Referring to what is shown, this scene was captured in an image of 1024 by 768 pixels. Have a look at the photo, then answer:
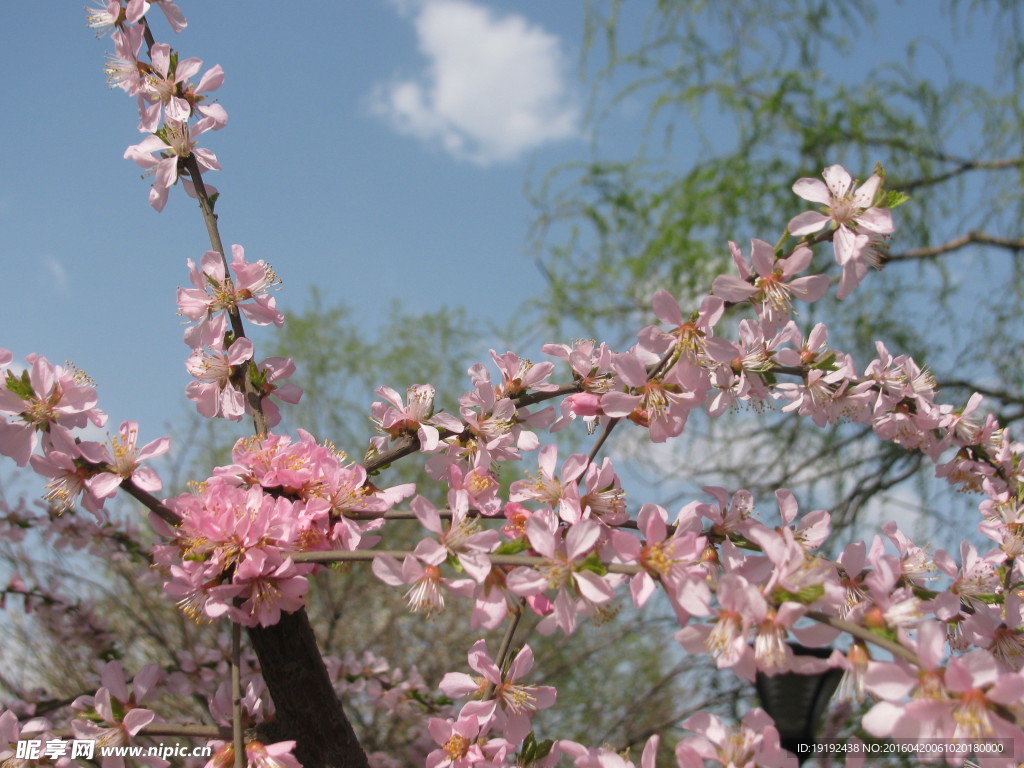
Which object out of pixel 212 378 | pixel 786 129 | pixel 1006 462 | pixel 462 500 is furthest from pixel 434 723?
pixel 786 129

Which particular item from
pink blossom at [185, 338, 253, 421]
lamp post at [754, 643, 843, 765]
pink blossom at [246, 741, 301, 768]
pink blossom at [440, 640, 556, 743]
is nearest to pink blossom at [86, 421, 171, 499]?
pink blossom at [185, 338, 253, 421]

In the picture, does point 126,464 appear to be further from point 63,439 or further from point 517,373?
point 517,373

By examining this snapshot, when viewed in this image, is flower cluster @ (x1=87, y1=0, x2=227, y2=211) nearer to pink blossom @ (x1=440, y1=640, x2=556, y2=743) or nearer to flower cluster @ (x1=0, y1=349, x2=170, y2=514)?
flower cluster @ (x1=0, y1=349, x2=170, y2=514)

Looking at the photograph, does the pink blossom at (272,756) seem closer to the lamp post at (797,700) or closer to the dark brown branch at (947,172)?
the lamp post at (797,700)

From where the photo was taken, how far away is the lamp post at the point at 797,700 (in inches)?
106

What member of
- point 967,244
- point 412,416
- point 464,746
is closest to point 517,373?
point 412,416

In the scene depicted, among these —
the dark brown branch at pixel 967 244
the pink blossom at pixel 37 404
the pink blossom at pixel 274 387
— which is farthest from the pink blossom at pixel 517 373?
the dark brown branch at pixel 967 244

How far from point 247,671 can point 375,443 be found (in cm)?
78

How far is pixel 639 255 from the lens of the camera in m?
3.99

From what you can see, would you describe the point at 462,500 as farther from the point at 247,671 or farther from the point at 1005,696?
the point at 247,671

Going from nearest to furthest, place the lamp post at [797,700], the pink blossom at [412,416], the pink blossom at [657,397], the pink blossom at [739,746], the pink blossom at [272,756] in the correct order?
the pink blossom at [739,746], the pink blossom at [272,756], the pink blossom at [657,397], the pink blossom at [412,416], the lamp post at [797,700]

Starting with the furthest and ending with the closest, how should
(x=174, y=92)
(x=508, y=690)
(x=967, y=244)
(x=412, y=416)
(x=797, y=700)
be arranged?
(x=967, y=244) < (x=797, y=700) < (x=174, y=92) < (x=412, y=416) < (x=508, y=690)

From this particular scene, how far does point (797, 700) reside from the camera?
272 cm

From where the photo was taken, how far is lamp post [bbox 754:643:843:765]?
106 inches
